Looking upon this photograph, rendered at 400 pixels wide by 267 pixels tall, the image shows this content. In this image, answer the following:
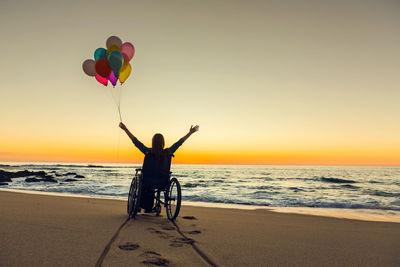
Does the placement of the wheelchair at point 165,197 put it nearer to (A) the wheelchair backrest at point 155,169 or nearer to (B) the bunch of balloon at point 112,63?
(A) the wheelchair backrest at point 155,169

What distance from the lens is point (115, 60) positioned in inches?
221

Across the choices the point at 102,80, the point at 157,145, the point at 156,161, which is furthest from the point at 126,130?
the point at 102,80

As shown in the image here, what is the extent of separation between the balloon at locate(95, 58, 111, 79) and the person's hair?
2159mm

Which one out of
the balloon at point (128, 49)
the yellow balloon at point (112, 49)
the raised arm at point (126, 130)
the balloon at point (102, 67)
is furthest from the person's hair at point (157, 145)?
the balloon at point (128, 49)

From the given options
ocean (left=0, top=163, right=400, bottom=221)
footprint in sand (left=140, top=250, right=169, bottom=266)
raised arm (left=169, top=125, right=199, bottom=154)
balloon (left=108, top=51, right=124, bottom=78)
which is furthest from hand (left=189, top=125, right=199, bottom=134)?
ocean (left=0, top=163, right=400, bottom=221)

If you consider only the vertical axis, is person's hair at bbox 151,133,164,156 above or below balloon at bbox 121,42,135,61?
below

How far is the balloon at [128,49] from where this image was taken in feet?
20.4

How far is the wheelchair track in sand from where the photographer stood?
7.68 ft

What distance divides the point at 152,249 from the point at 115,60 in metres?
4.14

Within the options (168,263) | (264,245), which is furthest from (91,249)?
(264,245)

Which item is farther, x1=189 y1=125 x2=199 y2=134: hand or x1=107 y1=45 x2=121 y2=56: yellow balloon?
x1=107 y1=45 x2=121 y2=56: yellow balloon

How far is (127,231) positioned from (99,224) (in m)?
0.67

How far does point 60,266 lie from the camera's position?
84.6 inches

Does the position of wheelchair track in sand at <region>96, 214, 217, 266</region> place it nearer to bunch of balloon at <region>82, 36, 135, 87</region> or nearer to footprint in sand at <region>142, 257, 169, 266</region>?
footprint in sand at <region>142, 257, 169, 266</region>
